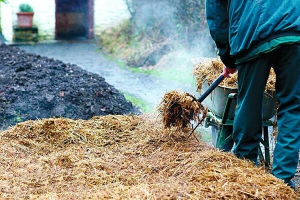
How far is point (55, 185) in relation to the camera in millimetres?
3879

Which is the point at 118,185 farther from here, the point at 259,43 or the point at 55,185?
the point at 259,43

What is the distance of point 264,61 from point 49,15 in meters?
10.6

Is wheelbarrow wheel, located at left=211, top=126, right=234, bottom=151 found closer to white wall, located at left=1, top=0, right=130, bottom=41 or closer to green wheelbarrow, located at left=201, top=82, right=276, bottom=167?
green wheelbarrow, located at left=201, top=82, right=276, bottom=167

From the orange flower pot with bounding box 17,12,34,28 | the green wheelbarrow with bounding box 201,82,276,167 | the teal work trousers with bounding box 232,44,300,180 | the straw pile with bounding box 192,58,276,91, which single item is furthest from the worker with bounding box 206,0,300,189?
the orange flower pot with bounding box 17,12,34,28

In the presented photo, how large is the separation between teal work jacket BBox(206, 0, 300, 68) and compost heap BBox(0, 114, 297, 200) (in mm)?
974

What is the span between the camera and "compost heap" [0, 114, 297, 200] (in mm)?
3598

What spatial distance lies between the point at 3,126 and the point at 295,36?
377 cm

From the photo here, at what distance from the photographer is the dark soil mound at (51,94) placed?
6.15 m

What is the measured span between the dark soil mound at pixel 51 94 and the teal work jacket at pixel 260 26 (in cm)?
283

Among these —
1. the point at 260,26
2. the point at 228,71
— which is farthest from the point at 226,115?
the point at 260,26

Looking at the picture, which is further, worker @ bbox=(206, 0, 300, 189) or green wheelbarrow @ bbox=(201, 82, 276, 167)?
green wheelbarrow @ bbox=(201, 82, 276, 167)

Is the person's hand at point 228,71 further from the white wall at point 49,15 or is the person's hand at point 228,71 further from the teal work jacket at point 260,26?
the white wall at point 49,15

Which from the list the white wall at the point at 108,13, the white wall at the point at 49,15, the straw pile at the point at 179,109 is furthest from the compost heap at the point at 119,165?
the white wall at the point at 108,13

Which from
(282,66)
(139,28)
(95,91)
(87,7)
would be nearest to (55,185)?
(282,66)
